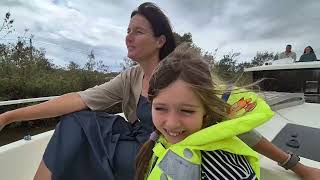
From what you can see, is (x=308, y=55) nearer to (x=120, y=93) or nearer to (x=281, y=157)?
(x=120, y=93)

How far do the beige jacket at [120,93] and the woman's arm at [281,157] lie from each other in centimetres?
88

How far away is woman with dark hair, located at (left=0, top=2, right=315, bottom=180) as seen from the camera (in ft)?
5.52

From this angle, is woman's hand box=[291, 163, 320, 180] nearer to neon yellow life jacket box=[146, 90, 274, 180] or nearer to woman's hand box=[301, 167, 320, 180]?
woman's hand box=[301, 167, 320, 180]

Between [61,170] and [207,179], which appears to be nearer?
[207,179]

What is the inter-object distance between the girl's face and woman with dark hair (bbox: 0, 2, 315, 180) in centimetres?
28

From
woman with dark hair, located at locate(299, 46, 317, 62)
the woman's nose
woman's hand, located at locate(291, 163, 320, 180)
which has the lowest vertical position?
woman's hand, located at locate(291, 163, 320, 180)

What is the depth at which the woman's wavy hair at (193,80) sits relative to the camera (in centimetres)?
124

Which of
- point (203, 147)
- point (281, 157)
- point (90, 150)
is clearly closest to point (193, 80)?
point (203, 147)

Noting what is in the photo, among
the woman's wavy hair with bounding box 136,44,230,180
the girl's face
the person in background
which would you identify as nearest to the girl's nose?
the girl's face

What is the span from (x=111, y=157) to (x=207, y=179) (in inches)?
31.4

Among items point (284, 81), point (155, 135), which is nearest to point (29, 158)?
point (155, 135)

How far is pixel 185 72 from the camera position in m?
1.28

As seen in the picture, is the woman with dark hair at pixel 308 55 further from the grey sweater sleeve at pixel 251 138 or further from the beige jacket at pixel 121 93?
the grey sweater sleeve at pixel 251 138

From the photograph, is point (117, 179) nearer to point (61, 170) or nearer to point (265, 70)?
point (61, 170)
